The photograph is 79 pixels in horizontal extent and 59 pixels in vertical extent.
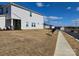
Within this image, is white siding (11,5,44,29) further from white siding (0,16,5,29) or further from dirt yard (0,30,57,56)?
dirt yard (0,30,57,56)

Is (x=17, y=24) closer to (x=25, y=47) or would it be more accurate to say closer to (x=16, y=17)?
(x=16, y=17)

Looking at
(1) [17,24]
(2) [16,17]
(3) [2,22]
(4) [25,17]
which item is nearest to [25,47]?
(3) [2,22]

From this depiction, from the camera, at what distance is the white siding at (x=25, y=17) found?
2751 cm

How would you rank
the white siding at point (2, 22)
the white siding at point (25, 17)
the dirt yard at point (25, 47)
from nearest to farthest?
the dirt yard at point (25, 47) → the white siding at point (2, 22) → the white siding at point (25, 17)

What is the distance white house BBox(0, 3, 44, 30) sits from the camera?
26781 mm

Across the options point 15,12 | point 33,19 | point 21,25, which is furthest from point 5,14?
point 33,19

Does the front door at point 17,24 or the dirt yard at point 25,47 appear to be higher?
the front door at point 17,24

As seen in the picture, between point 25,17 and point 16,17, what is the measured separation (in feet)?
9.76

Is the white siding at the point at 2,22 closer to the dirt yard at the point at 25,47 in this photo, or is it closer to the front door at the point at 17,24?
the front door at the point at 17,24

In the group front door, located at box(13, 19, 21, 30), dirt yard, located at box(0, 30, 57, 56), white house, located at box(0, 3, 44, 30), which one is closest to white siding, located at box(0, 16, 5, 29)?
white house, located at box(0, 3, 44, 30)

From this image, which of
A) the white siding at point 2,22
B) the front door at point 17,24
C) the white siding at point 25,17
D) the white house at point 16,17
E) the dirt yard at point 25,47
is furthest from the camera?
the front door at point 17,24

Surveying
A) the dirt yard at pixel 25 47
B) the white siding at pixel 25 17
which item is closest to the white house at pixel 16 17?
the white siding at pixel 25 17

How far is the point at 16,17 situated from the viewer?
91.7ft

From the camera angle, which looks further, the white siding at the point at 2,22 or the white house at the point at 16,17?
the white house at the point at 16,17
